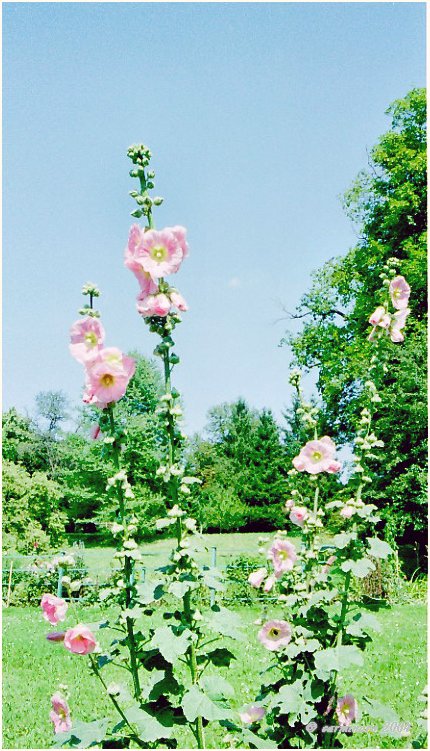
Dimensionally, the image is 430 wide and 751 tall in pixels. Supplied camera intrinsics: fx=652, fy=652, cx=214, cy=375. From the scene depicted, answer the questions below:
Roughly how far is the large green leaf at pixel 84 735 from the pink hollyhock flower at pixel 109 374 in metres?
0.97

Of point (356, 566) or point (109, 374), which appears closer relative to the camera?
point (109, 374)

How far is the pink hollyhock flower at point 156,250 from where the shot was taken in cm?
186

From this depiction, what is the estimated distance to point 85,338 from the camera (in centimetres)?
189

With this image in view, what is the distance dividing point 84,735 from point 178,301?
4.25ft

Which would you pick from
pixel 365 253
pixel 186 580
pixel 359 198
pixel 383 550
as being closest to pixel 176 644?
pixel 186 580

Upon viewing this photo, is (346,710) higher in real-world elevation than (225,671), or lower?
higher

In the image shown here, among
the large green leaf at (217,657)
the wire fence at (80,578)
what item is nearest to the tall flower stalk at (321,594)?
the large green leaf at (217,657)

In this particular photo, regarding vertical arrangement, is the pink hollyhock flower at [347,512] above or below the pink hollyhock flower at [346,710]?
above

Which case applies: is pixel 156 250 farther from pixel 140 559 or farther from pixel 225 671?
pixel 225 671

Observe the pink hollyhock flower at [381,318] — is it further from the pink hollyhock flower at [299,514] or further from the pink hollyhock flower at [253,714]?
the pink hollyhock flower at [253,714]

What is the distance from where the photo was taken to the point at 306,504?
2797mm

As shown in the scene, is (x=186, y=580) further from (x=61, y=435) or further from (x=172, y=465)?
(x=61, y=435)

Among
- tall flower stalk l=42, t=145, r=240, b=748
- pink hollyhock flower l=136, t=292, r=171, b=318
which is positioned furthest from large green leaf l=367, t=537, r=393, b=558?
pink hollyhock flower l=136, t=292, r=171, b=318

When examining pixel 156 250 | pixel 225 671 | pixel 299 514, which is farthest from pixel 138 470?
pixel 156 250
